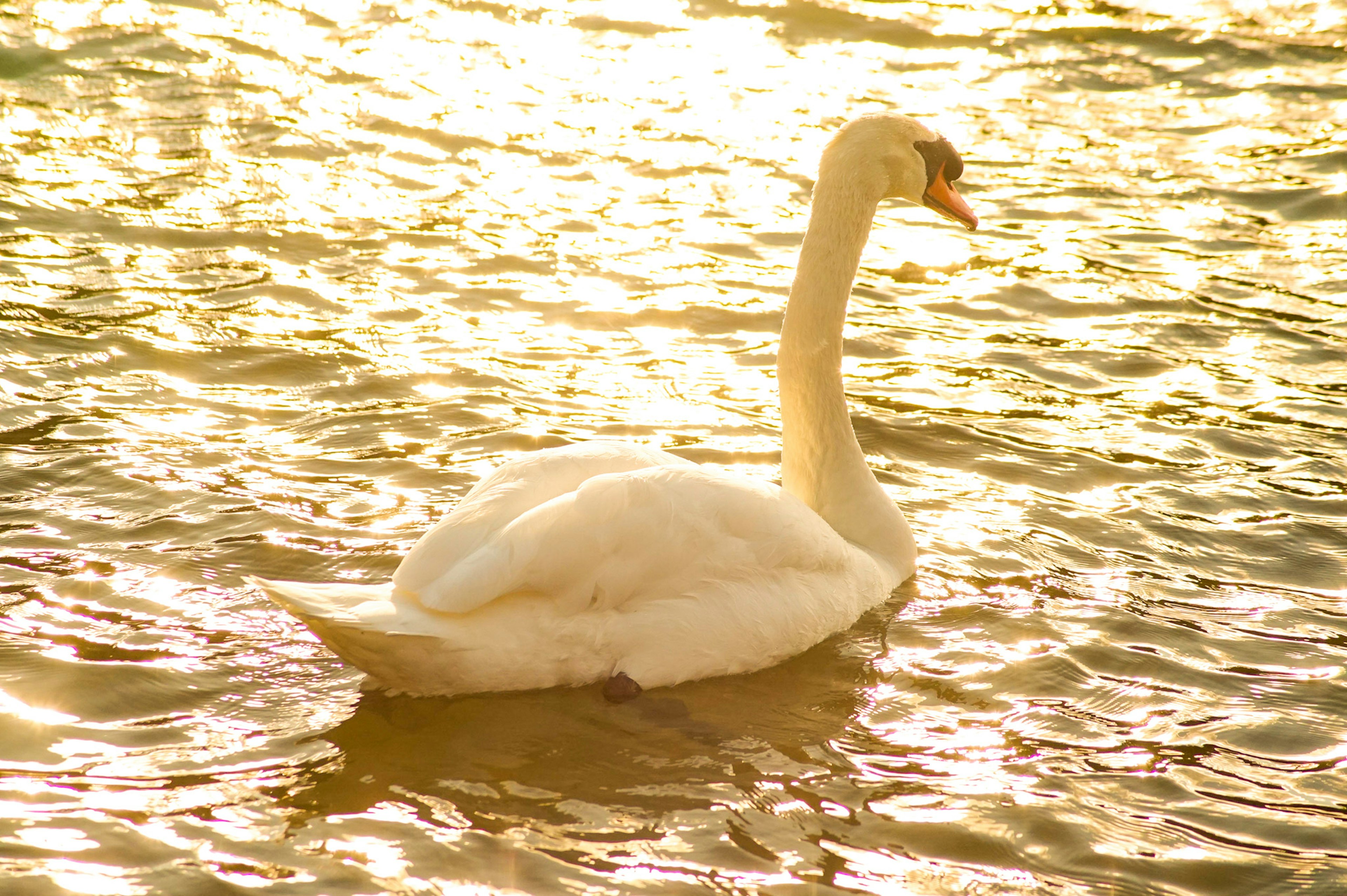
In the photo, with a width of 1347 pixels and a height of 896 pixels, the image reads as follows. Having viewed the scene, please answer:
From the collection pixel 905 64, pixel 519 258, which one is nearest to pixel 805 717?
pixel 519 258

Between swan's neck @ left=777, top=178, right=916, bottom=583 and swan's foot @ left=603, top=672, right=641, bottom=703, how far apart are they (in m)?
1.50

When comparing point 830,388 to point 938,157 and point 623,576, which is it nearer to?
point 938,157

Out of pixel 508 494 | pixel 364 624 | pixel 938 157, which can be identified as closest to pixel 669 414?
pixel 938 157

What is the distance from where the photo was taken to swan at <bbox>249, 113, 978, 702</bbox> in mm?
4637

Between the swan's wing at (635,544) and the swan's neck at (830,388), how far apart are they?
696 millimetres

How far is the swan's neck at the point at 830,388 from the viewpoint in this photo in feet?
19.7

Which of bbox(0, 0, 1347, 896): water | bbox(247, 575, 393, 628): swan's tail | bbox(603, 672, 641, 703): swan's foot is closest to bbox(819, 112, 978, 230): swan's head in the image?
bbox(0, 0, 1347, 896): water

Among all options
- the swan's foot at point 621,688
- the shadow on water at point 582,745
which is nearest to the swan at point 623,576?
the swan's foot at point 621,688

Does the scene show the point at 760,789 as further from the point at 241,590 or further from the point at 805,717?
the point at 241,590

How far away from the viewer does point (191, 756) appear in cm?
454

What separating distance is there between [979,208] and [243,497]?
6.34 m

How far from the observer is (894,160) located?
6.04m

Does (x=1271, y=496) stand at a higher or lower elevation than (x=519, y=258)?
lower

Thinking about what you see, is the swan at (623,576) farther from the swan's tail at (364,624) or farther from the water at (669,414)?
the water at (669,414)
